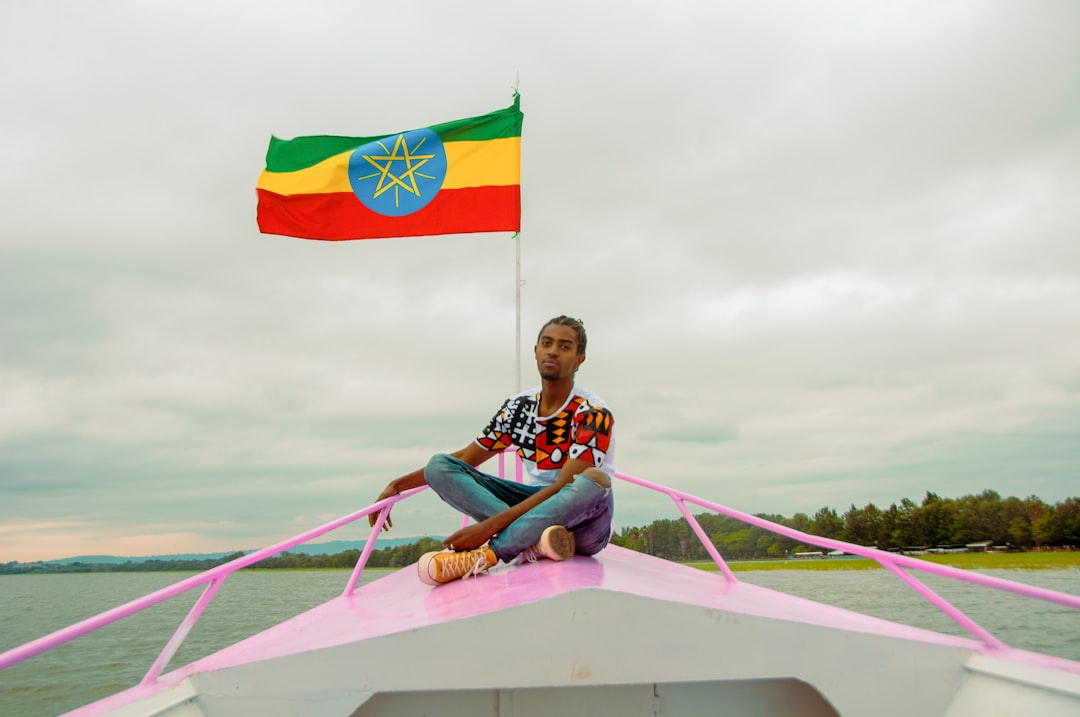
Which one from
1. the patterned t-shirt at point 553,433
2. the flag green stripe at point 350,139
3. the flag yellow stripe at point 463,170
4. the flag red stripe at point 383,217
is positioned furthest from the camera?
the flag green stripe at point 350,139

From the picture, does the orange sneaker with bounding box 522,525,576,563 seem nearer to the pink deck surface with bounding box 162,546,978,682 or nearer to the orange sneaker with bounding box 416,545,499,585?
the pink deck surface with bounding box 162,546,978,682

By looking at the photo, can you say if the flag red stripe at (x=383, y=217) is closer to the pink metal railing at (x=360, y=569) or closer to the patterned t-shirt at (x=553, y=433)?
the patterned t-shirt at (x=553, y=433)

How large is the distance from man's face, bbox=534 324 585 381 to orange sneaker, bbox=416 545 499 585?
0.90m

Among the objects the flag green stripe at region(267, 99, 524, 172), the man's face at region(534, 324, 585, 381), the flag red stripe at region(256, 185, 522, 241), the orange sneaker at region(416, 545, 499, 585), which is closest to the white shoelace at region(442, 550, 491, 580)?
the orange sneaker at region(416, 545, 499, 585)

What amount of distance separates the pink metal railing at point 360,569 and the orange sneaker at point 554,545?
696 millimetres

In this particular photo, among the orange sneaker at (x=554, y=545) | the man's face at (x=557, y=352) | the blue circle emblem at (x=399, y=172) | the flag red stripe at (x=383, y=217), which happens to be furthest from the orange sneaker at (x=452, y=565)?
the blue circle emblem at (x=399, y=172)

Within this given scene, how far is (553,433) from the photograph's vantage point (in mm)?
3086

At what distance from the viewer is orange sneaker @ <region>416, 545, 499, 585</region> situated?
93.5 inches

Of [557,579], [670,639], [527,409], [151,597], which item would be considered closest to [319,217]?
[527,409]

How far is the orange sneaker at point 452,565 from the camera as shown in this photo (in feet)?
7.79

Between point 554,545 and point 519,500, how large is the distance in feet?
2.21

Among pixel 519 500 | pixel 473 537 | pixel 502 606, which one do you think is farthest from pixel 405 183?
pixel 502 606

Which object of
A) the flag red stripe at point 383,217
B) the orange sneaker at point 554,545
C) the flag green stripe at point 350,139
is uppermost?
the flag green stripe at point 350,139

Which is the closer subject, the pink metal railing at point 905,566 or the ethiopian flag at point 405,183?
the pink metal railing at point 905,566
